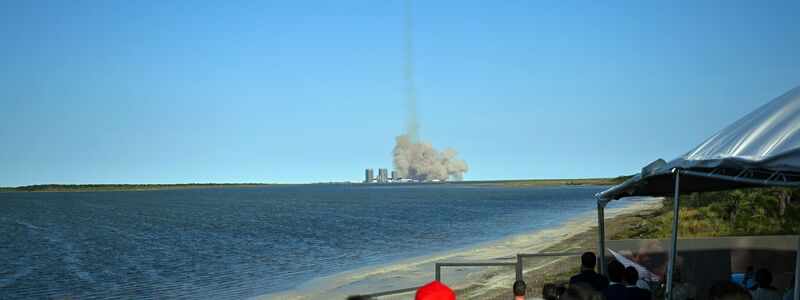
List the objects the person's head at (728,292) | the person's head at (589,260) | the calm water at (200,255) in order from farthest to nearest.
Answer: the calm water at (200,255), the person's head at (589,260), the person's head at (728,292)

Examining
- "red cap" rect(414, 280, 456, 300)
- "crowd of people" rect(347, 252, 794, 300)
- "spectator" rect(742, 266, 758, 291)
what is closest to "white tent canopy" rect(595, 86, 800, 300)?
"crowd of people" rect(347, 252, 794, 300)

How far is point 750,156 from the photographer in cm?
830

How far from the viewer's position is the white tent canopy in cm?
802

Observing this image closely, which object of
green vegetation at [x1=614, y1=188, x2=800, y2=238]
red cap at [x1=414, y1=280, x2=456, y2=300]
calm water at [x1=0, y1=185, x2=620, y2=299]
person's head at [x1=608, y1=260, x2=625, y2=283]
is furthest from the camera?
calm water at [x1=0, y1=185, x2=620, y2=299]

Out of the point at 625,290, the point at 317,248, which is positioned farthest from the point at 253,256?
the point at 625,290

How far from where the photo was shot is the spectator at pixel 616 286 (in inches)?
335

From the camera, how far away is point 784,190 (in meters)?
33.0

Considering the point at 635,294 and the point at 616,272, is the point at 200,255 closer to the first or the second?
the point at 616,272

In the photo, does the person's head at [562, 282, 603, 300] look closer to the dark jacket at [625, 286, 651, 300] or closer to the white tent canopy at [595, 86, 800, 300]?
the dark jacket at [625, 286, 651, 300]

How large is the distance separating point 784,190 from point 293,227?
48.3 metres

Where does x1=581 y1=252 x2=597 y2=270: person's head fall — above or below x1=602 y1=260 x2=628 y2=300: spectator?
above

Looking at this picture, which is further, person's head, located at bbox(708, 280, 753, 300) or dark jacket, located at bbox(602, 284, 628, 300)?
dark jacket, located at bbox(602, 284, 628, 300)

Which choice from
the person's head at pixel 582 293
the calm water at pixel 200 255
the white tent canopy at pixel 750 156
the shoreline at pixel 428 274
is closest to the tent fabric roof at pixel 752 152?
the white tent canopy at pixel 750 156

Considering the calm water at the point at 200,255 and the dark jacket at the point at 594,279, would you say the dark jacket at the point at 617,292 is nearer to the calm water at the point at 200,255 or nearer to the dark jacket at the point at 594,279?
the dark jacket at the point at 594,279
